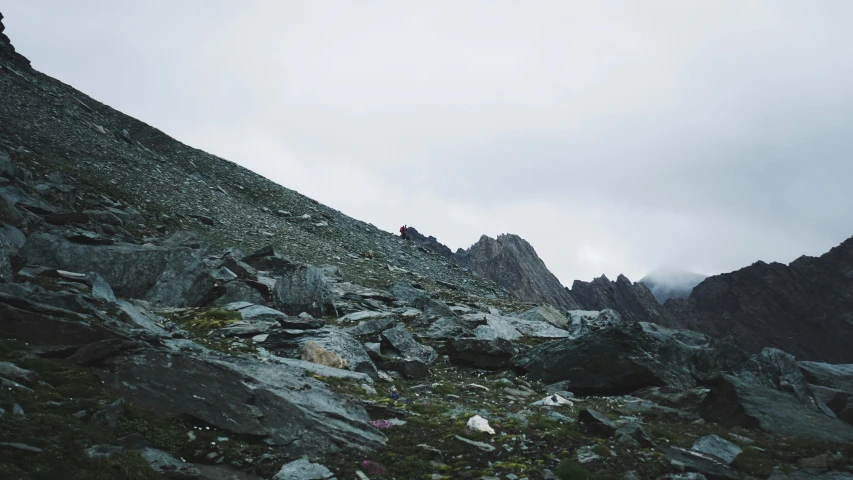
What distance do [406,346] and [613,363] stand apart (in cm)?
936

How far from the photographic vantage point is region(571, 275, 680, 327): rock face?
5079 inches

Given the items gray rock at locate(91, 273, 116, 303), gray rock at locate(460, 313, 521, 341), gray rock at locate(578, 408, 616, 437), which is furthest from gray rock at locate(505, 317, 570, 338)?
gray rock at locate(91, 273, 116, 303)

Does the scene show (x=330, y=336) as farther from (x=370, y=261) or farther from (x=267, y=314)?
(x=370, y=261)

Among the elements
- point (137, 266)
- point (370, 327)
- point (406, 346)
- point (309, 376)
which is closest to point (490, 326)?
point (406, 346)

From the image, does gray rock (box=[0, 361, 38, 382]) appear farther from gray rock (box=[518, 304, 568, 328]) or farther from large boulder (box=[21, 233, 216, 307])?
gray rock (box=[518, 304, 568, 328])

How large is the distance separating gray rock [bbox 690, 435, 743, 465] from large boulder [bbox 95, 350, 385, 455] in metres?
8.76

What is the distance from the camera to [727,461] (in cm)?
1252

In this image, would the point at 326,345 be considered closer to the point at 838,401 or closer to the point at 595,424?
the point at 595,424

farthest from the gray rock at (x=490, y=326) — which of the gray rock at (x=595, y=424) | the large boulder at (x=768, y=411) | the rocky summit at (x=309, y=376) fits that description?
the gray rock at (x=595, y=424)

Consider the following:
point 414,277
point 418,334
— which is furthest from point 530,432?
point 414,277

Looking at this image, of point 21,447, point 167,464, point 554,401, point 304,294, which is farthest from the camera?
point 304,294

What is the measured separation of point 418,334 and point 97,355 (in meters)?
17.4

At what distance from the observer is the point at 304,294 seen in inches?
1065

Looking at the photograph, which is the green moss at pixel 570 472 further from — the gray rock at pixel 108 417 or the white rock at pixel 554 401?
the gray rock at pixel 108 417
